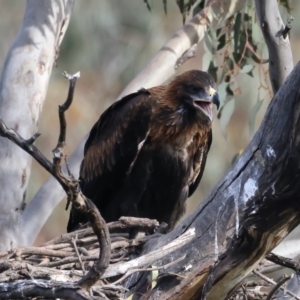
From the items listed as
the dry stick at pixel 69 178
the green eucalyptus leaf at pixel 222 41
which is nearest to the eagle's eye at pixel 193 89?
the green eucalyptus leaf at pixel 222 41

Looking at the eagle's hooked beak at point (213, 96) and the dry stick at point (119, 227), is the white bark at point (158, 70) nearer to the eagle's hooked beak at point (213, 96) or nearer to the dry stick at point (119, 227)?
the eagle's hooked beak at point (213, 96)

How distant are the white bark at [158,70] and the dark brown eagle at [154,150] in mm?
552

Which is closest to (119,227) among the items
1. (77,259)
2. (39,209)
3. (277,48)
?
(77,259)

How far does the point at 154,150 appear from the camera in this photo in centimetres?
339

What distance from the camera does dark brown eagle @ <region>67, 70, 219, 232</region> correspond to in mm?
3387

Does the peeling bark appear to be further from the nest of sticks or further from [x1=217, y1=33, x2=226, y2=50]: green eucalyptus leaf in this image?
[x1=217, y1=33, x2=226, y2=50]: green eucalyptus leaf

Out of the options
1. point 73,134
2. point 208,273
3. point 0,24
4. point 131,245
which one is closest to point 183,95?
point 131,245

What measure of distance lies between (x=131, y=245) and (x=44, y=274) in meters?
0.47

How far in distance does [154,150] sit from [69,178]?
Answer: 1.74m

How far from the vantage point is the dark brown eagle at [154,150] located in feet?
11.1

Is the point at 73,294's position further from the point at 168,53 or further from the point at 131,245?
the point at 168,53

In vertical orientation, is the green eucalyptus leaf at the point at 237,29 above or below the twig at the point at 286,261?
above

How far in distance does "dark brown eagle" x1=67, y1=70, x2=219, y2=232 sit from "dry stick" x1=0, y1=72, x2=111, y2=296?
1.53 metres

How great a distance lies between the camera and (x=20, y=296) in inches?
78.6
